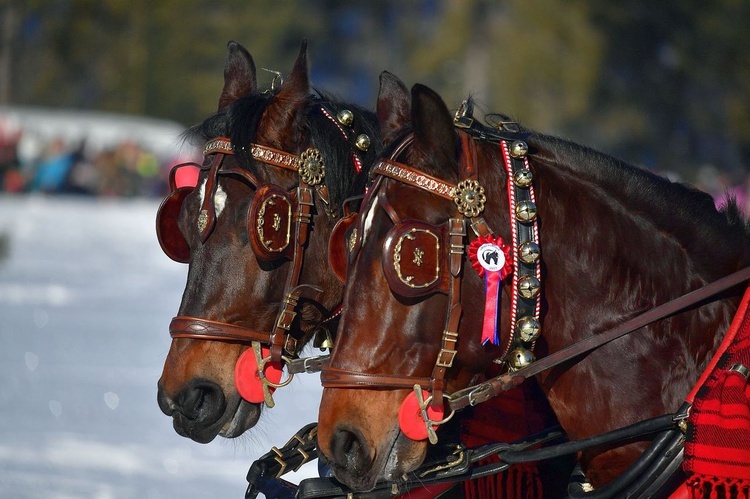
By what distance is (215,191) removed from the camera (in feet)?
11.2

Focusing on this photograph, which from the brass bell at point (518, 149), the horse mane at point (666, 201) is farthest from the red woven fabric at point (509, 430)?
the brass bell at point (518, 149)

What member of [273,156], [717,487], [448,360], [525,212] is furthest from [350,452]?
[273,156]

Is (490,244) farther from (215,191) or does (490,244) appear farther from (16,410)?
(16,410)

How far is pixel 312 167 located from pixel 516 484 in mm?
1203

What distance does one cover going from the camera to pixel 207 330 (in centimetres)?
332

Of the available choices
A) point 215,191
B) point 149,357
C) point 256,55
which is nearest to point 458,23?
point 256,55

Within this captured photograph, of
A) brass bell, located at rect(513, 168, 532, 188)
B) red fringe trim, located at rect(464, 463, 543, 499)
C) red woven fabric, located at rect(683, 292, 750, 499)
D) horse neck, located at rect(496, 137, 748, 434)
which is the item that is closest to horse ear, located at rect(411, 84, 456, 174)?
brass bell, located at rect(513, 168, 532, 188)

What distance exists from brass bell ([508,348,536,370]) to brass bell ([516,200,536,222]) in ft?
1.08

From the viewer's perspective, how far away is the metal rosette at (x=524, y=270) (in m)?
2.55

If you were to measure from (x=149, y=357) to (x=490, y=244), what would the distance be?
23.4ft

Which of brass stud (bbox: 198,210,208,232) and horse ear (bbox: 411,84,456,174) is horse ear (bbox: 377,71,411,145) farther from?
brass stud (bbox: 198,210,208,232)

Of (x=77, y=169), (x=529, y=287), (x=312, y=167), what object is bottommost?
(x=529, y=287)

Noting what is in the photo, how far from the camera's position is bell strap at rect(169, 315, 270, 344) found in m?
3.32

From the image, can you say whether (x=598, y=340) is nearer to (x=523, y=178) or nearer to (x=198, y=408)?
(x=523, y=178)
